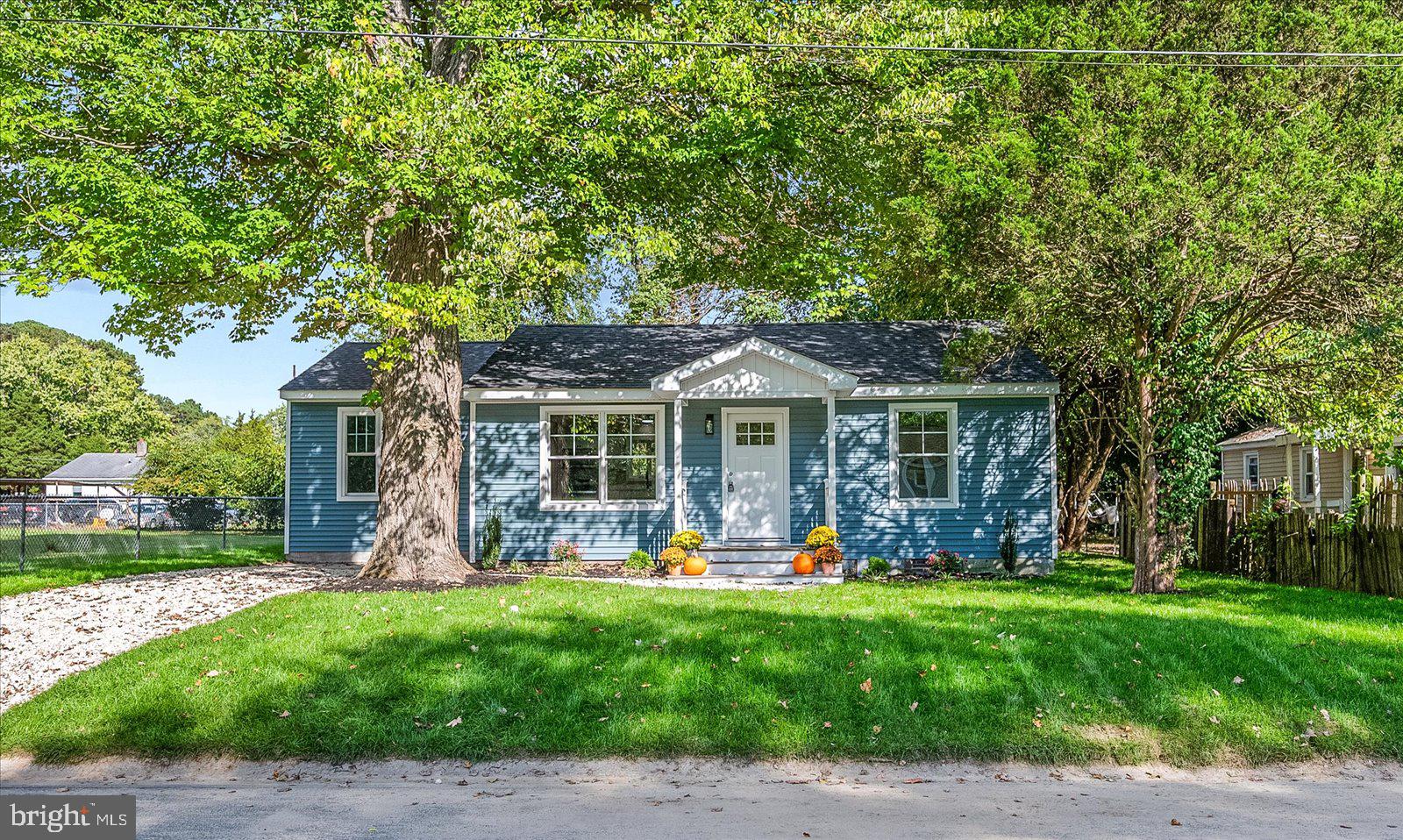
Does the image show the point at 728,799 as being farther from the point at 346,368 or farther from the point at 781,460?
the point at 346,368

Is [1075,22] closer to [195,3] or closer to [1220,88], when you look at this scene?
[1220,88]

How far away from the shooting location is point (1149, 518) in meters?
10.6

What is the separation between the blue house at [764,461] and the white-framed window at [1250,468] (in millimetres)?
18197

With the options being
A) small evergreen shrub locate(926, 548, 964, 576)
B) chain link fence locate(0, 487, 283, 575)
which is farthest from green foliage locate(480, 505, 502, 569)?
small evergreen shrub locate(926, 548, 964, 576)

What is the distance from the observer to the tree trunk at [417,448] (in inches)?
430

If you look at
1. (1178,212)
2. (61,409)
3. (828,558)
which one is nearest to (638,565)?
(828,558)

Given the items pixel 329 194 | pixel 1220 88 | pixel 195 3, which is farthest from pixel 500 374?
pixel 1220 88

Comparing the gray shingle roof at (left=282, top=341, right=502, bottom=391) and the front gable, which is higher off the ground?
the gray shingle roof at (left=282, top=341, right=502, bottom=391)

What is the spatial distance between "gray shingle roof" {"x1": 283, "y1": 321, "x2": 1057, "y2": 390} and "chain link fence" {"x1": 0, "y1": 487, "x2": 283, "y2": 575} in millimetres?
3523

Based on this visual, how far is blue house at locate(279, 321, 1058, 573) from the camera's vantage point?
13656 millimetres

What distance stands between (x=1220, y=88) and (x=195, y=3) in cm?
1140

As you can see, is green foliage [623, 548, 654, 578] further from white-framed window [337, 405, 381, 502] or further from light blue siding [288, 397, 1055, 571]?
white-framed window [337, 405, 381, 502]

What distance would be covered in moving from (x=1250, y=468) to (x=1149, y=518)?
70.2ft

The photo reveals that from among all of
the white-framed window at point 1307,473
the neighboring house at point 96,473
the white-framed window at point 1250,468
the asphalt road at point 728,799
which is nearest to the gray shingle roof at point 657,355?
the asphalt road at point 728,799
